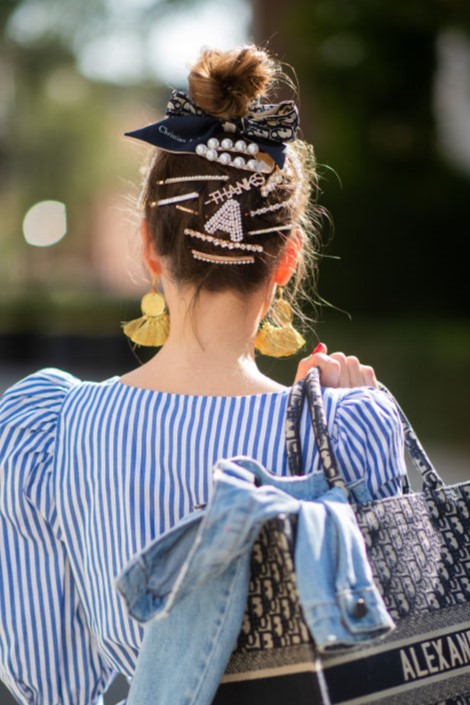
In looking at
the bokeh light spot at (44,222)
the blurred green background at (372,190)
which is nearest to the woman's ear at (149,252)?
the blurred green background at (372,190)

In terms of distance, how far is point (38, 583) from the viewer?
1899 mm

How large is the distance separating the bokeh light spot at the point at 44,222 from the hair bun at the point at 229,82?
90.5 feet

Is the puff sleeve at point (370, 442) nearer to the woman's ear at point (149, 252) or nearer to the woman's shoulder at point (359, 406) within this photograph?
the woman's shoulder at point (359, 406)

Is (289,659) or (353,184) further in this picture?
(353,184)

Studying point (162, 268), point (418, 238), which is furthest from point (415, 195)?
Answer: point (162, 268)

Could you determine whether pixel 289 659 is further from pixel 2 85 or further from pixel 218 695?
pixel 2 85

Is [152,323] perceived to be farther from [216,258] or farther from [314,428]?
[314,428]

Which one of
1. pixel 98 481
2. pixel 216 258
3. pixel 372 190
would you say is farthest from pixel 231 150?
pixel 372 190

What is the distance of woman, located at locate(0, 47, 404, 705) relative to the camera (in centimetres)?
172

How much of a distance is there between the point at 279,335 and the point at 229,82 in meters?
0.57

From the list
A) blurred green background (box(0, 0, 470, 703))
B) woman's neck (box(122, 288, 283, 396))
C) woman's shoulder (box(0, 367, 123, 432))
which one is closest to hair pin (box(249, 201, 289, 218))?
woman's neck (box(122, 288, 283, 396))

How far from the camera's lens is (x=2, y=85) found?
28.0m

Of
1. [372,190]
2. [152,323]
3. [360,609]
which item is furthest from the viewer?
[372,190]

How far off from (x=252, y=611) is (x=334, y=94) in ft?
43.9
